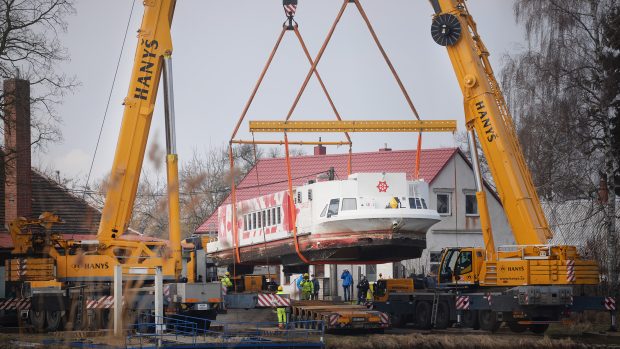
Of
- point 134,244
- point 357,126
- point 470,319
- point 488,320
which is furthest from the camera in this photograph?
point 357,126

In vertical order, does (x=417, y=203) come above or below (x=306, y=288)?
above

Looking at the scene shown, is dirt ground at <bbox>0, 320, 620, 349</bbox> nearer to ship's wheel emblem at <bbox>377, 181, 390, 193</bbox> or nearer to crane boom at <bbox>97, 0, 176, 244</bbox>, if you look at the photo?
crane boom at <bbox>97, 0, 176, 244</bbox>

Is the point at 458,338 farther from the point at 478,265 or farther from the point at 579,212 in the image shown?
the point at 579,212

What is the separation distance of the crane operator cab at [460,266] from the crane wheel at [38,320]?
39.7ft

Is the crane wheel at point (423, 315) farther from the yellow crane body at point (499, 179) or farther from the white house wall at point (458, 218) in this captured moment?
the white house wall at point (458, 218)

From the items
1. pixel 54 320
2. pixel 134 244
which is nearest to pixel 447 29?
pixel 134 244

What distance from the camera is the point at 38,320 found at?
95.9 feet

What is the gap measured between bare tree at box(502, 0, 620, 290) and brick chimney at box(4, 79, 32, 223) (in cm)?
1951

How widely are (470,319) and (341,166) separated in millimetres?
24168

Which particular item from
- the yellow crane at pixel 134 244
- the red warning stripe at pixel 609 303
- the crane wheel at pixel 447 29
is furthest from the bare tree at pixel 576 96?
the yellow crane at pixel 134 244

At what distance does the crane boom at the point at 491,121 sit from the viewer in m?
28.7

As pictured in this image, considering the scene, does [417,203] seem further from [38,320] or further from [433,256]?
[433,256]

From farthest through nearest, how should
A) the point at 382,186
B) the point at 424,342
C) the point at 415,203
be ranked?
1. the point at 415,203
2. the point at 382,186
3. the point at 424,342

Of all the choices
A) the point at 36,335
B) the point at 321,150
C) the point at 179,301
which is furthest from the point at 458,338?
the point at 321,150
